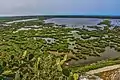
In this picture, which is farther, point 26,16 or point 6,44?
point 26,16

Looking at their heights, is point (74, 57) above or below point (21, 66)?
below

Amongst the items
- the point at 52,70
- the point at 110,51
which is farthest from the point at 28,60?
the point at 110,51

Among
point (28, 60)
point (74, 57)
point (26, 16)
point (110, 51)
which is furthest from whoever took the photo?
point (26, 16)

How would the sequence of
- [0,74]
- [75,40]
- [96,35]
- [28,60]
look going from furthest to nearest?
[96,35], [75,40], [28,60], [0,74]

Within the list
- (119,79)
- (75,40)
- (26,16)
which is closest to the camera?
(119,79)

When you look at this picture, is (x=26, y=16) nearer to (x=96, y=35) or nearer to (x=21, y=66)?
(x=96, y=35)

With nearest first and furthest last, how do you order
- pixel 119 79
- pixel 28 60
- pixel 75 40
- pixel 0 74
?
1. pixel 0 74
2. pixel 28 60
3. pixel 119 79
4. pixel 75 40

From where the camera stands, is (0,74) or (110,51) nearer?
(0,74)

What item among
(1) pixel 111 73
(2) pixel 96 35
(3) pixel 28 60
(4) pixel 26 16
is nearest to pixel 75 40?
(2) pixel 96 35

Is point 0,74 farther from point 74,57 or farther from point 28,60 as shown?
point 74,57
